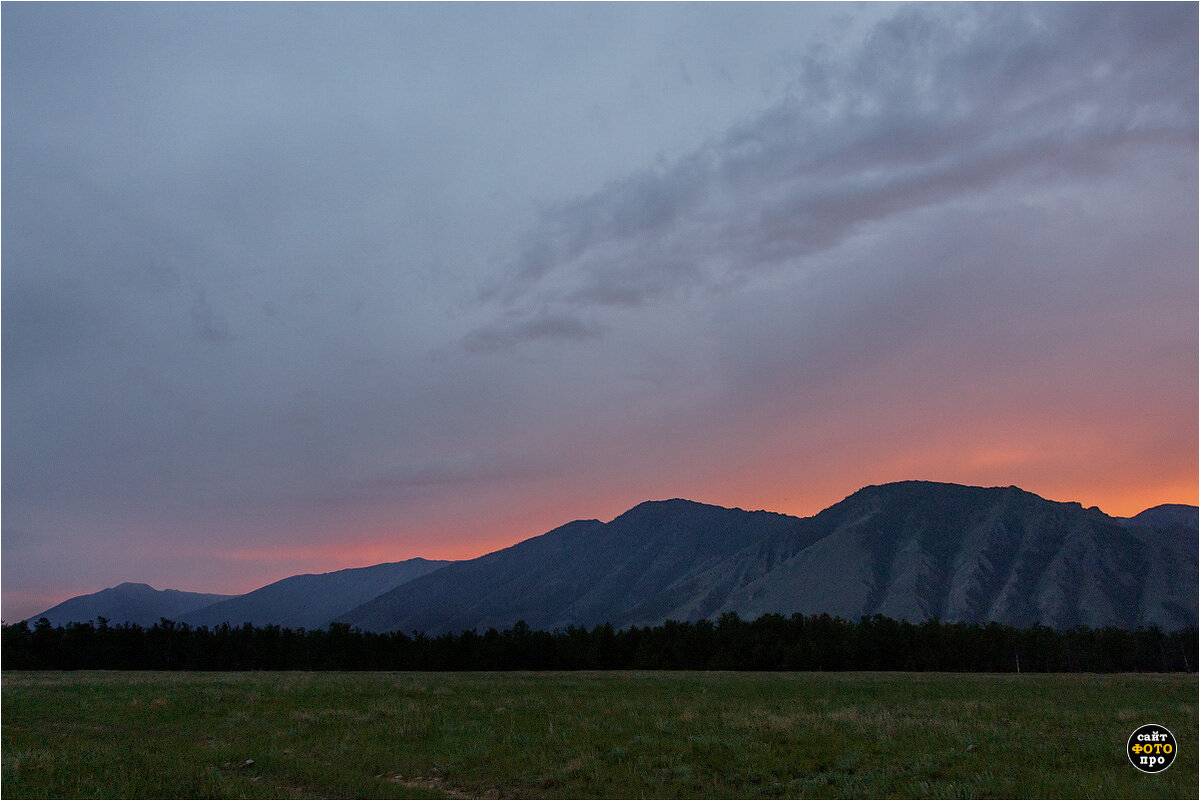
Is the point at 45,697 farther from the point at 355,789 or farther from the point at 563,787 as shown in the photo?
the point at 563,787

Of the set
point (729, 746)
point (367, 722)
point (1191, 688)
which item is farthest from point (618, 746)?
point (1191, 688)

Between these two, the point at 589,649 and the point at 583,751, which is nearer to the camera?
the point at 583,751

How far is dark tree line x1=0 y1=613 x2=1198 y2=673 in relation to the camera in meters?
122

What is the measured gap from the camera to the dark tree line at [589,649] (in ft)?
401

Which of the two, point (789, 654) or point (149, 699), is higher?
point (149, 699)

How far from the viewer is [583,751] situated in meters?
23.8

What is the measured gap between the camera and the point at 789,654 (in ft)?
393

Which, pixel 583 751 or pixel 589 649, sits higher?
pixel 583 751

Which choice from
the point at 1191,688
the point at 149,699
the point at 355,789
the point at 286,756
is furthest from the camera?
the point at 1191,688

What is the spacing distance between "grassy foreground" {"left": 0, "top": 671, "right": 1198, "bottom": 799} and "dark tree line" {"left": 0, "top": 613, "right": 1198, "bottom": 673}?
91073 mm

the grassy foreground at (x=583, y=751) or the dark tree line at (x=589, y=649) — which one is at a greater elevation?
the grassy foreground at (x=583, y=751)

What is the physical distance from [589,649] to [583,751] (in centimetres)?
10718

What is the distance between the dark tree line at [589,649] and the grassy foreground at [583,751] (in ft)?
299

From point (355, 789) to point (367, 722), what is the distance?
38.7 ft
